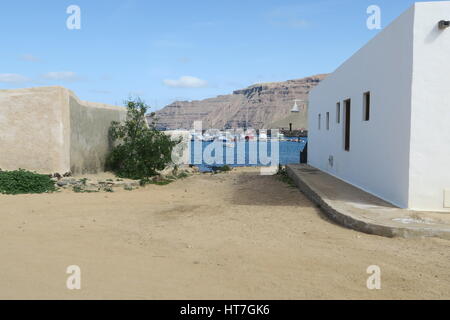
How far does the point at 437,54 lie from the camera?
6.59 meters

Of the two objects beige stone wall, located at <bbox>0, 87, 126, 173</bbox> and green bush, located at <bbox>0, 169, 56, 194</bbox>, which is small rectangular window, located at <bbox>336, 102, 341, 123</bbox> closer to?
beige stone wall, located at <bbox>0, 87, 126, 173</bbox>

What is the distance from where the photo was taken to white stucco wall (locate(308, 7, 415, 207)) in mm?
6930

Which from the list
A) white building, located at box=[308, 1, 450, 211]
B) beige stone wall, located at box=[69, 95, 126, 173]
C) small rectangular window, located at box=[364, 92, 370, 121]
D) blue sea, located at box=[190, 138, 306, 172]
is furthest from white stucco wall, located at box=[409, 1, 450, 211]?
blue sea, located at box=[190, 138, 306, 172]

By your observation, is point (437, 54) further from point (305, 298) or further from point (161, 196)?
point (161, 196)

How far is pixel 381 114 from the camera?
802cm

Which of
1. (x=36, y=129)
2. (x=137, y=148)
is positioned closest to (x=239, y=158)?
(x=137, y=148)

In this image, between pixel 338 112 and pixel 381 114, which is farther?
pixel 338 112

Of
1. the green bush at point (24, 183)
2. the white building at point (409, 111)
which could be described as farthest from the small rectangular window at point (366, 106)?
the green bush at point (24, 183)

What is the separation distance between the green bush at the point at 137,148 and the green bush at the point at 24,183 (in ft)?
9.04

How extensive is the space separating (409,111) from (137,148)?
8.51 meters

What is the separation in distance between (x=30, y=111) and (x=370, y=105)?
858cm

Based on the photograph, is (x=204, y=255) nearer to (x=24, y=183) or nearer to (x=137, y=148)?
(x=24, y=183)

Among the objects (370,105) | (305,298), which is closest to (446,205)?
(370,105)

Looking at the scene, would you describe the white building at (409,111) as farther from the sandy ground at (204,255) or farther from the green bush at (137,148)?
the green bush at (137,148)
